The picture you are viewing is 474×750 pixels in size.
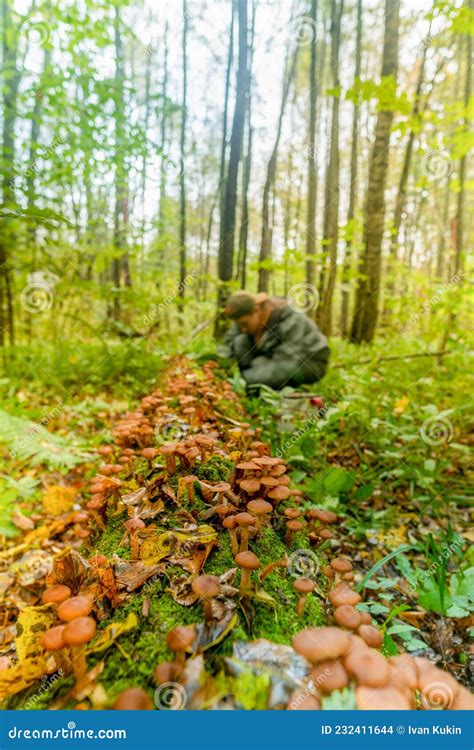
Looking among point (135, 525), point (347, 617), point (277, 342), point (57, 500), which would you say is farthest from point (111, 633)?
point (277, 342)

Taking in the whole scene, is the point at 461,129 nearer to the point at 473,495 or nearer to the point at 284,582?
the point at 473,495

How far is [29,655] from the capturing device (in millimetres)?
1543

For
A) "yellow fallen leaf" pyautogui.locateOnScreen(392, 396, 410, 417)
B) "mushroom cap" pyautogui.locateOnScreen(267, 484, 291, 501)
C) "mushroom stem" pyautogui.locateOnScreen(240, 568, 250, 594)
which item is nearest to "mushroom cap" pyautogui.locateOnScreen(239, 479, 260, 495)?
"mushroom cap" pyautogui.locateOnScreen(267, 484, 291, 501)

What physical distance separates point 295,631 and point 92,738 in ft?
2.44

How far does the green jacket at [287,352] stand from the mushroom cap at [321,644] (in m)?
4.09

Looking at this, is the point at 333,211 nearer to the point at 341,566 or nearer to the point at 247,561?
the point at 341,566

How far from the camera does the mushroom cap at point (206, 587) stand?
1389 mm

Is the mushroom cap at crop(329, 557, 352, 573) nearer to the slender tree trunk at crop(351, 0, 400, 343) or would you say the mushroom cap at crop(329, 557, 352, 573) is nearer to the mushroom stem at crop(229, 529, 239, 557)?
the mushroom stem at crop(229, 529, 239, 557)

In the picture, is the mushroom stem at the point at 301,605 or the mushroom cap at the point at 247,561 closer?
the mushroom cap at the point at 247,561

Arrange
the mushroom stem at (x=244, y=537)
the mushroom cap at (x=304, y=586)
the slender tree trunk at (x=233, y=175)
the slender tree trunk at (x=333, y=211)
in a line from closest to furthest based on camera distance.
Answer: the mushroom cap at (x=304, y=586) → the mushroom stem at (x=244, y=537) → the slender tree trunk at (x=233, y=175) → the slender tree trunk at (x=333, y=211)

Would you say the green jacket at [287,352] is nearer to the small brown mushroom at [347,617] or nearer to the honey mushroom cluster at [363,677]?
the small brown mushroom at [347,617]

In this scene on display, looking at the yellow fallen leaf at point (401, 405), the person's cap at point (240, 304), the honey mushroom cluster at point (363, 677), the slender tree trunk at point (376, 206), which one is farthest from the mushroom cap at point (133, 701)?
the slender tree trunk at point (376, 206)

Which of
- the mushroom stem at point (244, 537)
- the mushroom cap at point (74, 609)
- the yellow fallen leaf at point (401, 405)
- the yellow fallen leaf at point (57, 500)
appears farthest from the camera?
the yellow fallen leaf at point (401, 405)

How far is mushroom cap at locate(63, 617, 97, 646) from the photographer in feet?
3.86
